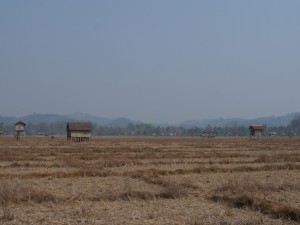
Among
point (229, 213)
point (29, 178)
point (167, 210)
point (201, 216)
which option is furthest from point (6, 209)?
point (29, 178)

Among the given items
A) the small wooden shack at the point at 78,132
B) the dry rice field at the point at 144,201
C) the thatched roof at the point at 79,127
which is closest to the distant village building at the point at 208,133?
the thatched roof at the point at 79,127

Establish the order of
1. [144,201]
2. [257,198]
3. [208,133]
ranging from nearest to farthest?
[257,198]
[144,201]
[208,133]

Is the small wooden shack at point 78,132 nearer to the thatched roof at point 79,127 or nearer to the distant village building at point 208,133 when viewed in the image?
the thatched roof at point 79,127

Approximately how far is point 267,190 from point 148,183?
17.3 ft

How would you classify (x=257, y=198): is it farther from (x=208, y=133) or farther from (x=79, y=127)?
(x=208, y=133)

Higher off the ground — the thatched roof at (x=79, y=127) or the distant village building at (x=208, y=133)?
the thatched roof at (x=79, y=127)

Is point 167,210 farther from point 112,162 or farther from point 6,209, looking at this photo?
point 112,162

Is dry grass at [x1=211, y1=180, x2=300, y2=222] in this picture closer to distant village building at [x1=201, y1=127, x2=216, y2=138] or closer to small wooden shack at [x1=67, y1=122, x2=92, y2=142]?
small wooden shack at [x1=67, y1=122, x2=92, y2=142]

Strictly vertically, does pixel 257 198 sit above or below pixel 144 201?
above

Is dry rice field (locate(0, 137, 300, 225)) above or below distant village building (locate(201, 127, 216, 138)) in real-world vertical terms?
below

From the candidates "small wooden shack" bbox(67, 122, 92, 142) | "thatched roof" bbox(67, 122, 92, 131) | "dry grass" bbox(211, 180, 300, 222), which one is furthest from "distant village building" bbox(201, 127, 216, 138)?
"dry grass" bbox(211, 180, 300, 222)

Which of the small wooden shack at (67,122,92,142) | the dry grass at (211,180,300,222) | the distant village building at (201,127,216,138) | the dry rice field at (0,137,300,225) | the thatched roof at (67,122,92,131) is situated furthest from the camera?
the distant village building at (201,127,216,138)

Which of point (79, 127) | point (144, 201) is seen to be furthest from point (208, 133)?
point (144, 201)

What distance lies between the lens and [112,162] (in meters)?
29.0
